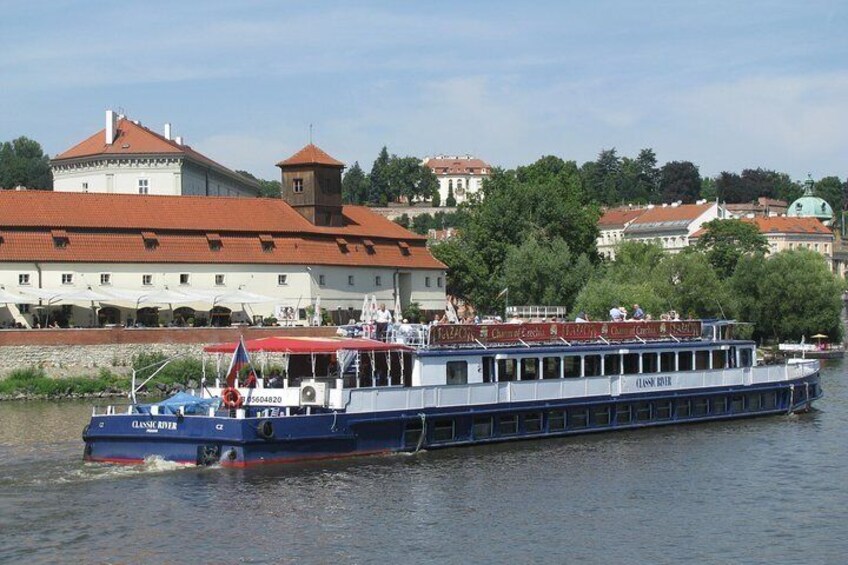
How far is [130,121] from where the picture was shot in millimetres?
93688

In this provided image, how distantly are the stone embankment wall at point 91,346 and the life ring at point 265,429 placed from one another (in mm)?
28271

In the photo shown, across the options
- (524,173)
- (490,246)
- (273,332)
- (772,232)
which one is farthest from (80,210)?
(772,232)

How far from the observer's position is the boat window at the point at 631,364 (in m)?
44.6

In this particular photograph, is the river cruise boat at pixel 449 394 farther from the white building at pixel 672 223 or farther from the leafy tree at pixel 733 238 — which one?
the white building at pixel 672 223

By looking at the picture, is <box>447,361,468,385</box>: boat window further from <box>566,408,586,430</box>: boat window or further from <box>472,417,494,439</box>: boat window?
<box>566,408,586,430</box>: boat window

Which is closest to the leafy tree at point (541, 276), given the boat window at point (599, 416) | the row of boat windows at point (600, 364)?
the row of boat windows at point (600, 364)

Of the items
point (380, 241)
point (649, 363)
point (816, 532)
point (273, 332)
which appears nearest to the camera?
point (816, 532)

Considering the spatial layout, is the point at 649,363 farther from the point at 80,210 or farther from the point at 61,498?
the point at 80,210

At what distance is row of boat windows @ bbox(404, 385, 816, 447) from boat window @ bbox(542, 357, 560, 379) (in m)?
1.15

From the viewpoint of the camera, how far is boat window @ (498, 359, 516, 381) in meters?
41.1

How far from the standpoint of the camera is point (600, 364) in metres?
43.6

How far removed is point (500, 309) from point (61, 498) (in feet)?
214

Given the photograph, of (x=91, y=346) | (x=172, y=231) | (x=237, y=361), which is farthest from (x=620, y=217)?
(x=237, y=361)

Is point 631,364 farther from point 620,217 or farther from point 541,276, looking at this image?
point 620,217
